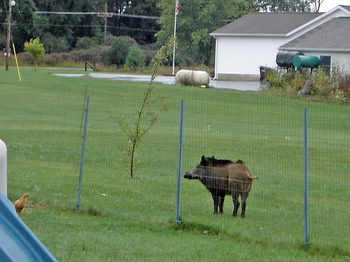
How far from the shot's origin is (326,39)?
34500 millimetres

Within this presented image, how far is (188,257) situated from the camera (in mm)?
6633

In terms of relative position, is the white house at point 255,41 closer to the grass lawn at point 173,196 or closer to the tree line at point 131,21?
the tree line at point 131,21

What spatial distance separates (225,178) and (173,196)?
5.40 ft

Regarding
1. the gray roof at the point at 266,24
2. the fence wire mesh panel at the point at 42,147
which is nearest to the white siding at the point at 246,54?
the gray roof at the point at 266,24

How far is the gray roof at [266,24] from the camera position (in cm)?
4259

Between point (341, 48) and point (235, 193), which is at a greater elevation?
point (341, 48)

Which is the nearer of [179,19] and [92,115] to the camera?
[92,115]

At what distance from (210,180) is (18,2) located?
54650 millimetres

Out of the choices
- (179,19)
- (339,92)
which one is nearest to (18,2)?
(179,19)

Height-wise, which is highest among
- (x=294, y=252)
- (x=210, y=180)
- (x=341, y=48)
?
(x=341, y=48)

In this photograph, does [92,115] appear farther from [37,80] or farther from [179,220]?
[37,80]

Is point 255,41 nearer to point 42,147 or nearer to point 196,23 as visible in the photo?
point 196,23

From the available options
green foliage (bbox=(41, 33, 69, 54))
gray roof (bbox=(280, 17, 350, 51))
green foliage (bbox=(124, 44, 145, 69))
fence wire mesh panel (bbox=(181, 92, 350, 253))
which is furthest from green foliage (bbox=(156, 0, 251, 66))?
fence wire mesh panel (bbox=(181, 92, 350, 253))

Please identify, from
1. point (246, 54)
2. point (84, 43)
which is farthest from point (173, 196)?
point (84, 43)
